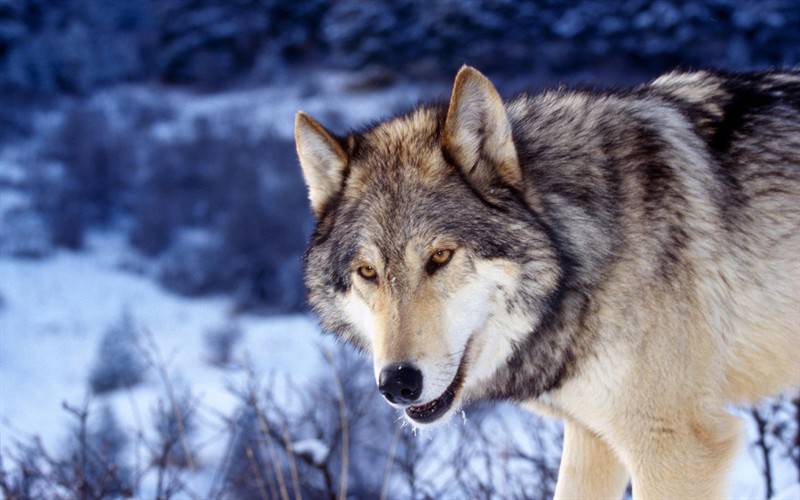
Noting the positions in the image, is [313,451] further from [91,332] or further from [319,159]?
[91,332]

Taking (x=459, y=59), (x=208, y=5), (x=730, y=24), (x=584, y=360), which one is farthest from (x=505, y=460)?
(x=208, y=5)

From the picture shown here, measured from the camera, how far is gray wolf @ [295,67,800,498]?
2.80 m

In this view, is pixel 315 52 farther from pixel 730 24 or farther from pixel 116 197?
pixel 730 24

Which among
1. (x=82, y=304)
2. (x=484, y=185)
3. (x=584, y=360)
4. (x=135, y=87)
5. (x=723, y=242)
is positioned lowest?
(x=82, y=304)

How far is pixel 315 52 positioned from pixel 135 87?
9.86m

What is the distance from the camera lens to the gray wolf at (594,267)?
2799 mm

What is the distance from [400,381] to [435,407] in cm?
22

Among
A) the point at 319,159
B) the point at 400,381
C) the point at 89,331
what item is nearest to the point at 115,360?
the point at 89,331

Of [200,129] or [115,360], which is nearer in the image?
[115,360]

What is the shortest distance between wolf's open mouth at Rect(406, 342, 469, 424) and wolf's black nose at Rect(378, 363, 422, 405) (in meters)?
0.13

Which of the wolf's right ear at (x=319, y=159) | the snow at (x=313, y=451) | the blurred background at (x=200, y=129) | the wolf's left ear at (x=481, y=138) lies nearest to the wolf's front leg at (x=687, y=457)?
the wolf's left ear at (x=481, y=138)

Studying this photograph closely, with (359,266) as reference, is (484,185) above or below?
above

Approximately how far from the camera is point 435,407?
2.83m

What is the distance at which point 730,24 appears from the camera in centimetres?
3011
